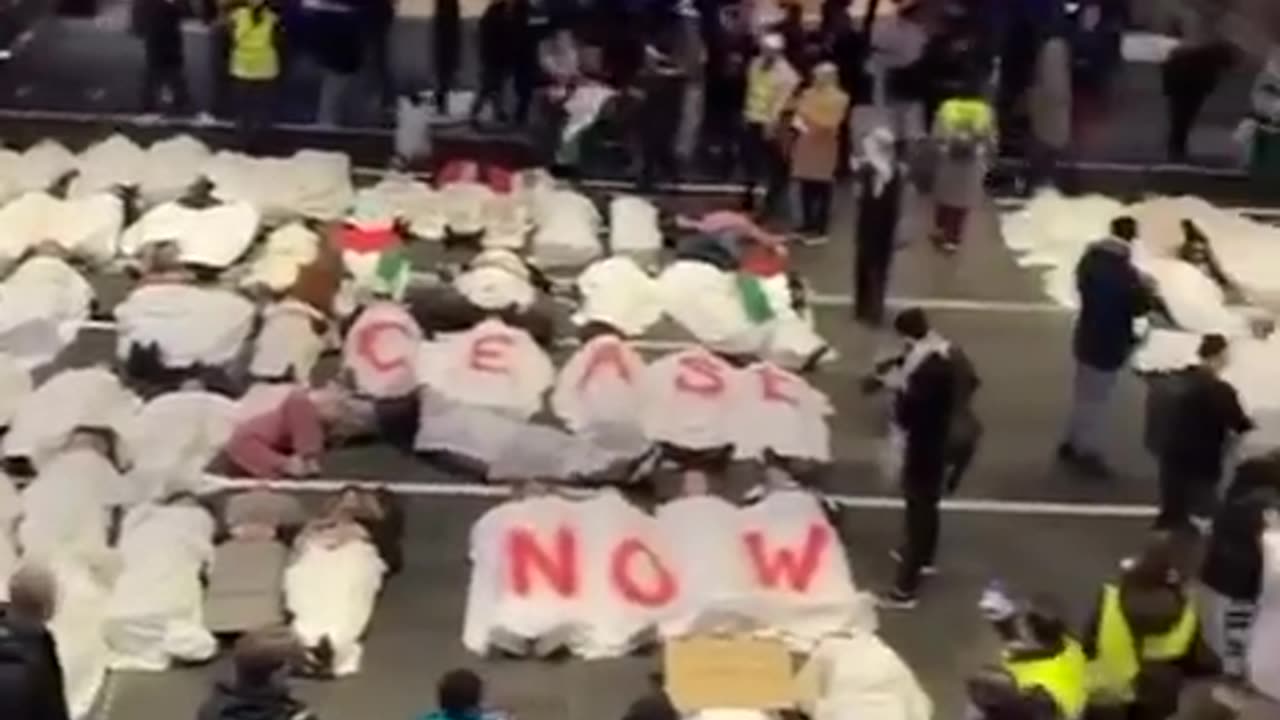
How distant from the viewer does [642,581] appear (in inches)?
569

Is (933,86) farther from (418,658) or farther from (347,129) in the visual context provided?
(418,658)

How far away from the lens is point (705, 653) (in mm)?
13766

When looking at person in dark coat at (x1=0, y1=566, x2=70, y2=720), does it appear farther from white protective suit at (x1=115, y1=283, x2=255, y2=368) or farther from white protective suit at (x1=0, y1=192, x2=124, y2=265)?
white protective suit at (x1=0, y1=192, x2=124, y2=265)

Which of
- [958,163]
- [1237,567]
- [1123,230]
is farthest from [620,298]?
[1237,567]

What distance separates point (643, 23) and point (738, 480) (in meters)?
8.45

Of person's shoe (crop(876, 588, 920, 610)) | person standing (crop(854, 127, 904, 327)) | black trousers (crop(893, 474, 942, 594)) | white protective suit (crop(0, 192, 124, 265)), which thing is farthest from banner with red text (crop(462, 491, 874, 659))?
white protective suit (crop(0, 192, 124, 265))

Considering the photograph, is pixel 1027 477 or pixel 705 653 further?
pixel 1027 477

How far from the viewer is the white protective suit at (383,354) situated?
1686 cm

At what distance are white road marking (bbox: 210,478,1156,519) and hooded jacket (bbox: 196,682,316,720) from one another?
472 centimetres

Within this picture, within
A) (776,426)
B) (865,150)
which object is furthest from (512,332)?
(865,150)

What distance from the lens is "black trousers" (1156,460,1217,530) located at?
15.1 meters

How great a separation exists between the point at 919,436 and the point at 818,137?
7.17 metres

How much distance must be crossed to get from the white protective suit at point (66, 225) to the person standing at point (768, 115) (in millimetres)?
5743

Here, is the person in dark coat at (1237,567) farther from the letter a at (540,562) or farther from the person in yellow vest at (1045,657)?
the letter a at (540,562)
